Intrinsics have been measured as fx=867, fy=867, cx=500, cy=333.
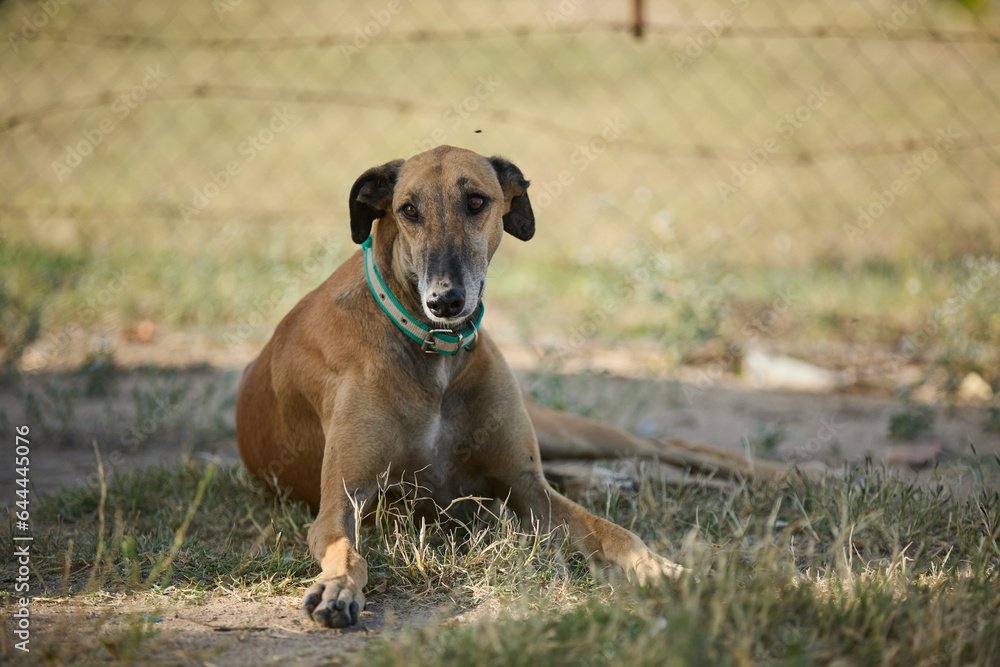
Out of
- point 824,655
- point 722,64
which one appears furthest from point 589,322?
point 722,64

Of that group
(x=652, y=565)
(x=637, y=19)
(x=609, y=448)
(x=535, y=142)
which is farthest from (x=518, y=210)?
(x=535, y=142)

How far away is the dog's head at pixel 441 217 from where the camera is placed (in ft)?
8.88

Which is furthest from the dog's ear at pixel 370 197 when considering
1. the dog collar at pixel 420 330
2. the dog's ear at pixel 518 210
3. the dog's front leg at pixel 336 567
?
the dog's front leg at pixel 336 567

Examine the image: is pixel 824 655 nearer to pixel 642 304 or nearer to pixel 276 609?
pixel 276 609

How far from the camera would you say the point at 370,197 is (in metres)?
3.05

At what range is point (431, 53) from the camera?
16.8 m

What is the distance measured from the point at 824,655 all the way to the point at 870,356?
4.07 meters

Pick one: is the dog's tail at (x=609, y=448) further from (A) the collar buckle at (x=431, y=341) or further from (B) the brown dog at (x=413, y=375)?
(A) the collar buckle at (x=431, y=341)

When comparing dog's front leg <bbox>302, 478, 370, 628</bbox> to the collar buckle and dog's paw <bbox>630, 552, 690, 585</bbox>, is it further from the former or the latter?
dog's paw <bbox>630, 552, 690, 585</bbox>

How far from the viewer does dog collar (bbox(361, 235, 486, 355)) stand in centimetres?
294

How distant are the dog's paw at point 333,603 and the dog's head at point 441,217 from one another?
85 centimetres

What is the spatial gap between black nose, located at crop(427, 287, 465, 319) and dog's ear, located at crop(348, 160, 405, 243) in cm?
53

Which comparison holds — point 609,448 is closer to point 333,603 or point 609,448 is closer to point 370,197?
point 370,197

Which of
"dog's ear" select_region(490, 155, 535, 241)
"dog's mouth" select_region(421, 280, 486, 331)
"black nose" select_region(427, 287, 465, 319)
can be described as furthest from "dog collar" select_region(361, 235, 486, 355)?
"dog's ear" select_region(490, 155, 535, 241)
